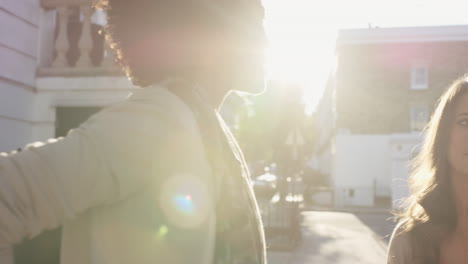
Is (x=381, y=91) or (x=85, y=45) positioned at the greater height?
(x=381, y=91)

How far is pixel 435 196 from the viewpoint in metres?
2.76

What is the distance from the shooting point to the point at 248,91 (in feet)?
5.18

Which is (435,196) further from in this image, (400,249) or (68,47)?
(68,47)

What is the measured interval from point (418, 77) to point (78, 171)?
31847 millimetres

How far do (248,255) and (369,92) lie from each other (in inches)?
1213

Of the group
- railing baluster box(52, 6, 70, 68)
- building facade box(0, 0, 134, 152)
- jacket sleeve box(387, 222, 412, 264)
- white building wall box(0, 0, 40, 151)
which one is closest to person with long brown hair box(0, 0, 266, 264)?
jacket sleeve box(387, 222, 412, 264)

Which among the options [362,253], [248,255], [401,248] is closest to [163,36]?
[248,255]

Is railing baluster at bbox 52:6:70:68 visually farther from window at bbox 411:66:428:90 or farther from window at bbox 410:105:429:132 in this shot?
window at bbox 411:66:428:90

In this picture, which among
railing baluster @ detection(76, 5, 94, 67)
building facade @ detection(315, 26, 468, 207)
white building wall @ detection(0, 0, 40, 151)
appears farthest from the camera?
building facade @ detection(315, 26, 468, 207)

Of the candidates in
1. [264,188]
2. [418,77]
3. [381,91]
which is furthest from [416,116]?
[264,188]

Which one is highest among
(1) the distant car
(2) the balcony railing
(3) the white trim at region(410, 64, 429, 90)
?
(3) the white trim at region(410, 64, 429, 90)

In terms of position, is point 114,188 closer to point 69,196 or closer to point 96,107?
point 69,196

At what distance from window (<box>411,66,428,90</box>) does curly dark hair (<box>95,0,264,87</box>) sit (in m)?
30.9

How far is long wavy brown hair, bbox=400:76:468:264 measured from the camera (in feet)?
8.54
